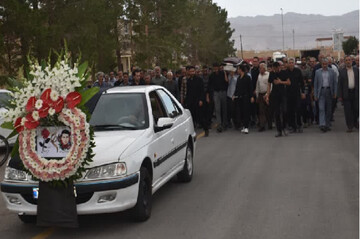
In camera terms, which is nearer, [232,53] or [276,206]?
[276,206]

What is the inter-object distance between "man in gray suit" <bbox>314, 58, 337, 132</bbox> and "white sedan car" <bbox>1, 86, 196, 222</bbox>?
775 centimetres

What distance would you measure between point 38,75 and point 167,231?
7.18 feet

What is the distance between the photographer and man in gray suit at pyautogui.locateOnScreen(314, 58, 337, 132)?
53.2ft

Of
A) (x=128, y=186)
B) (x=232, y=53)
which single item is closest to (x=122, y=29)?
(x=128, y=186)

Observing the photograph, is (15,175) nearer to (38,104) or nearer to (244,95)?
(38,104)

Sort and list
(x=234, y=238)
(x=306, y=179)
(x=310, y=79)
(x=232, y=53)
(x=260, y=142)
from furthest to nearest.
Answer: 1. (x=232, y=53)
2. (x=310, y=79)
3. (x=260, y=142)
4. (x=306, y=179)
5. (x=234, y=238)

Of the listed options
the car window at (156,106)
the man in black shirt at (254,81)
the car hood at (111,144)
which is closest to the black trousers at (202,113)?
the man in black shirt at (254,81)

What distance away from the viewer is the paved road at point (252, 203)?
268 inches

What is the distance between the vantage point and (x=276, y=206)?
7.84 meters

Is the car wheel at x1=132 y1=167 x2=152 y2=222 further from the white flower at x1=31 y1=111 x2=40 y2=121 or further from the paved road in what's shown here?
the white flower at x1=31 y1=111 x2=40 y2=121

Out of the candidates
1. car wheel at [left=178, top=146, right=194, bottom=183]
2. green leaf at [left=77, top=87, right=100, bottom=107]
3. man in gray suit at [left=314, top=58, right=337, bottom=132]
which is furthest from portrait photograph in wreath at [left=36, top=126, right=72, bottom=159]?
man in gray suit at [left=314, top=58, right=337, bottom=132]

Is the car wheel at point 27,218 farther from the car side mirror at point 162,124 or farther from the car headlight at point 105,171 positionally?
the car side mirror at point 162,124

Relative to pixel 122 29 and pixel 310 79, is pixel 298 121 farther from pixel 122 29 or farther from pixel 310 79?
pixel 122 29

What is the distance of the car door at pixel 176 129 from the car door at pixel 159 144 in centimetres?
12
